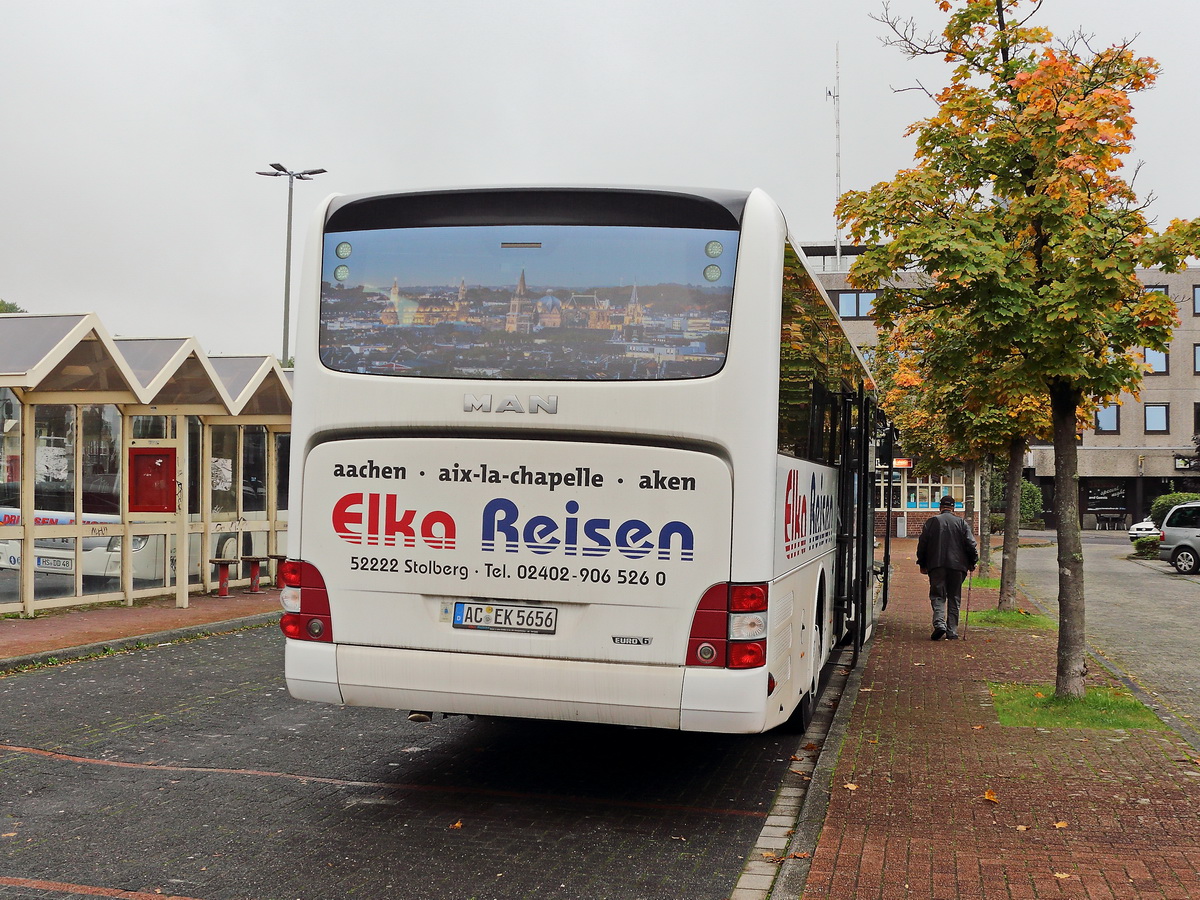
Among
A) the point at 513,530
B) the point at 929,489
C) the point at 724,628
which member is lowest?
the point at 929,489

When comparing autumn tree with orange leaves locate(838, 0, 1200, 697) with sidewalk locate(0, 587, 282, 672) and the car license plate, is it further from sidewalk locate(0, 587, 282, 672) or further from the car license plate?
sidewalk locate(0, 587, 282, 672)

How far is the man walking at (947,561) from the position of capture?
48.1 ft

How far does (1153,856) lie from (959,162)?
595 cm

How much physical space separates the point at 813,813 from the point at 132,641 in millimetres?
8871

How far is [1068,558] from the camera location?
32.2ft

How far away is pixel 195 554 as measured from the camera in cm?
1878

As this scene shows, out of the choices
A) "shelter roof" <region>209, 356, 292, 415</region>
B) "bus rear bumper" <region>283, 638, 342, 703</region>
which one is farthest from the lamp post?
"bus rear bumper" <region>283, 638, 342, 703</region>

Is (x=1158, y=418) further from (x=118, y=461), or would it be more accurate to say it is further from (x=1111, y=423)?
(x=118, y=461)

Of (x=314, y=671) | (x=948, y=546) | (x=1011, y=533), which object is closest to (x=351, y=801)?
(x=314, y=671)

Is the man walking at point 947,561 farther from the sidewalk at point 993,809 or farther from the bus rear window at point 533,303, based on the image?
the bus rear window at point 533,303

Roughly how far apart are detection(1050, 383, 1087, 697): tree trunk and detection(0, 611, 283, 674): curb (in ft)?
29.6

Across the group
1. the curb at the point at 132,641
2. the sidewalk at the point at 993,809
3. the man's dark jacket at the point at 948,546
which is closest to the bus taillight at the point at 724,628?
the sidewalk at the point at 993,809

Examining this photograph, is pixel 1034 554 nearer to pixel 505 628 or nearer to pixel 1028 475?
pixel 1028 475

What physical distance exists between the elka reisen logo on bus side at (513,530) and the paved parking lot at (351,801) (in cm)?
144
